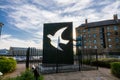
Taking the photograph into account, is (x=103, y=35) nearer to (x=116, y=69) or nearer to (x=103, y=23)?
(x=103, y=23)

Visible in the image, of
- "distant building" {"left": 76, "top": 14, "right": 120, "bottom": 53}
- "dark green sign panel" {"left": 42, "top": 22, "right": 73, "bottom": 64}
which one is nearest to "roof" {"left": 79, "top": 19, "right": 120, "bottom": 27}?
"distant building" {"left": 76, "top": 14, "right": 120, "bottom": 53}

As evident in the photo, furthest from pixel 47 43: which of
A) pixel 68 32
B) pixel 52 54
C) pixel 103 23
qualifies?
pixel 103 23

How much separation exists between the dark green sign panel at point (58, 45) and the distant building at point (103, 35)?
37549 mm

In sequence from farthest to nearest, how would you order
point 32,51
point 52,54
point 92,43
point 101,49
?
point 92,43
point 101,49
point 52,54
point 32,51

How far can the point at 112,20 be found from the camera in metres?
54.5

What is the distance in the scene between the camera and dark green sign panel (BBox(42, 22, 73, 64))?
15.7m

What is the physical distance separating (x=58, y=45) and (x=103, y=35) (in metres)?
42.3

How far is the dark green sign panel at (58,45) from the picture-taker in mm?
15695

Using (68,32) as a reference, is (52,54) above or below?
below

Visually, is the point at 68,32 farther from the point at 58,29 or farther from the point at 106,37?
the point at 106,37

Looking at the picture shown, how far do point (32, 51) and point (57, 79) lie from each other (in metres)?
4.33

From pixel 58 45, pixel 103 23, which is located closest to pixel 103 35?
pixel 103 23

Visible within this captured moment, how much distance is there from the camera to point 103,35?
54594 mm

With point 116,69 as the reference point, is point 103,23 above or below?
above
